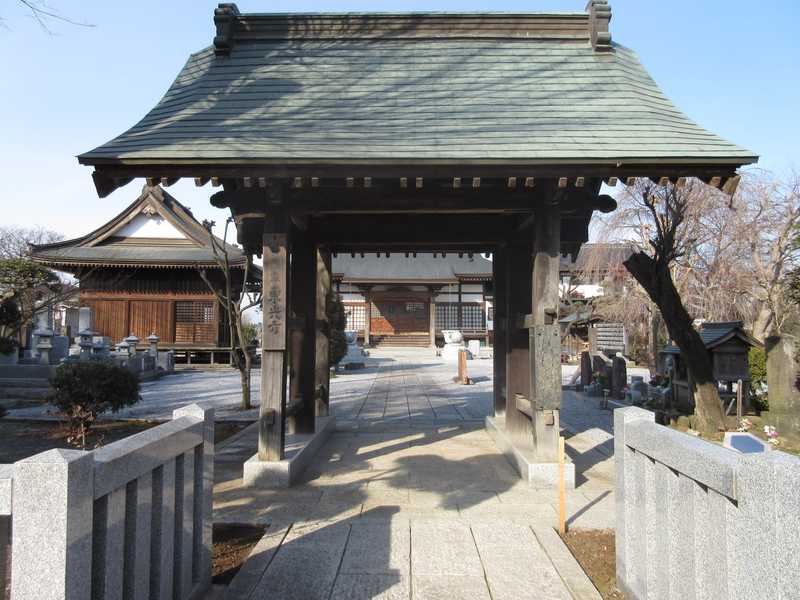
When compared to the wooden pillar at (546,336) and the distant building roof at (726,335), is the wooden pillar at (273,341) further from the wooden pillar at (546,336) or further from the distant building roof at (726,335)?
the distant building roof at (726,335)

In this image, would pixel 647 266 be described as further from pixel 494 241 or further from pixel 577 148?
pixel 577 148

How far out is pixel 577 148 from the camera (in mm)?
5250

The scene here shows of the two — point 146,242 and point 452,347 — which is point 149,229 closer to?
point 146,242

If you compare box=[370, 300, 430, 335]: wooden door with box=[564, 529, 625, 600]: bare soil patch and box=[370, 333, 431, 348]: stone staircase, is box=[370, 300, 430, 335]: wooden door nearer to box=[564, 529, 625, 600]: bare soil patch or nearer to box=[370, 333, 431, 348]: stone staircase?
box=[370, 333, 431, 348]: stone staircase

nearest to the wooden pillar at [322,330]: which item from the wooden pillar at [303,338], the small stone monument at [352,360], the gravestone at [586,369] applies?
the wooden pillar at [303,338]

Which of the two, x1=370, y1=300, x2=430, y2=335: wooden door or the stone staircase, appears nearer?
the stone staircase

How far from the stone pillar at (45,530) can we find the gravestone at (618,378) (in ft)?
42.3

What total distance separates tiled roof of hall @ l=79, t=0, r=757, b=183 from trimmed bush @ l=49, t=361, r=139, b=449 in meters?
3.59

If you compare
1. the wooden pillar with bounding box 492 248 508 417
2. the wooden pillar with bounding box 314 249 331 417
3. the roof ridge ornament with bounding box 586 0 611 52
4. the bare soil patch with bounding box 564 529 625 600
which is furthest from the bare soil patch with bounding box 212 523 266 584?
A: the roof ridge ornament with bounding box 586 0 611 52

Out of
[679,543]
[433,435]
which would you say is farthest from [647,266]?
[679,543]

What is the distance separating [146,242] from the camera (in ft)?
80.5

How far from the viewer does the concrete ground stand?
11.4ft

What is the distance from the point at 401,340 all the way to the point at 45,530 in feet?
116

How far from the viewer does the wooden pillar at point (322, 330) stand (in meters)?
8.60
